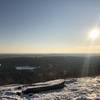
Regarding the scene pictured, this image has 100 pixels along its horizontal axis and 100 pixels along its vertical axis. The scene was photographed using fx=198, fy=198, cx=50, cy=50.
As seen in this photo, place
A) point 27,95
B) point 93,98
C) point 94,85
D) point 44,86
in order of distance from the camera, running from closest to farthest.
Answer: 1. point 93,98
2. point 27,95
3. point 44,86
4. point 94,85

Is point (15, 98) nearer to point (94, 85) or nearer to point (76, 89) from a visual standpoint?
point (76, 89)

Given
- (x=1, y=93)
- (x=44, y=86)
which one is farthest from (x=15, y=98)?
(x=44, y=86)

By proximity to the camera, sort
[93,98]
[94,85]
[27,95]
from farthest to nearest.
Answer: [94,85] → [27,95] → [93,98]

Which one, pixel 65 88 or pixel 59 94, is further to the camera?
pixel 65 88

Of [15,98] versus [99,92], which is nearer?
[15,98]

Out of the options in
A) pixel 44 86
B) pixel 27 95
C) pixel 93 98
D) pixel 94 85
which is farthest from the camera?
pixel 94 85

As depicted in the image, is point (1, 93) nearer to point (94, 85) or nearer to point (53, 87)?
point (53, 87)

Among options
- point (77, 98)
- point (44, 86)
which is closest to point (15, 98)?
point (44, 86)
